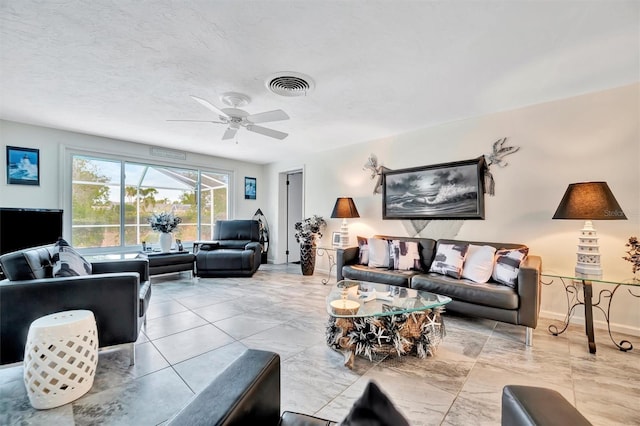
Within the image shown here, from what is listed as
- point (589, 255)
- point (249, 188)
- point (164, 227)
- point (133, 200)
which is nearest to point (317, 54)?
point (589, 255)

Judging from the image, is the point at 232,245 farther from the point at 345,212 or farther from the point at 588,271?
the point at 588,271

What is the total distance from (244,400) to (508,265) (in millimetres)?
2854

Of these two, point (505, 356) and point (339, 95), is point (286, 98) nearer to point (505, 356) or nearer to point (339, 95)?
point (339, 95)

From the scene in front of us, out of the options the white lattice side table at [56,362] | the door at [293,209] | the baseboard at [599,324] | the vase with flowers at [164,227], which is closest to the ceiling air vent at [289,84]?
the white lattice side table at [56,362]

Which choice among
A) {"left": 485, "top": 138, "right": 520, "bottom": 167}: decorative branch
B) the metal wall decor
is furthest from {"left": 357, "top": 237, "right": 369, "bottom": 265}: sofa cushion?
{"left": 485, "top": 138, "right": 520, "bottom": 167}: decorative branch

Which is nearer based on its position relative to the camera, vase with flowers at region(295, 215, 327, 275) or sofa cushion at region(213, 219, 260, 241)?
vase with flowers at region(295, 215, 327, 275)

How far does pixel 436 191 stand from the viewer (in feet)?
12.4

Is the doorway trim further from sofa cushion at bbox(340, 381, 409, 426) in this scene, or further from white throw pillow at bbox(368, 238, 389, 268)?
sofa cushion at bbox(340, 381, 409, 426)

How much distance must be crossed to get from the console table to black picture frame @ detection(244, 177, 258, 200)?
18.3 feet

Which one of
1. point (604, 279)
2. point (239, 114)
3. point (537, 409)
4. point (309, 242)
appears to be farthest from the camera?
point (309, 242)

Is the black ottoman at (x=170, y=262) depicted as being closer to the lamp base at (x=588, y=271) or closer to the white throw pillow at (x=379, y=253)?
the white throw pillow at (x=379, y=253)

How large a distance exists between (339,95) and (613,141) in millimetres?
2698

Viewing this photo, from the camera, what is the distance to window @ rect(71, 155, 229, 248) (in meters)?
4.41

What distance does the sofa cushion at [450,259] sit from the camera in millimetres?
3068
